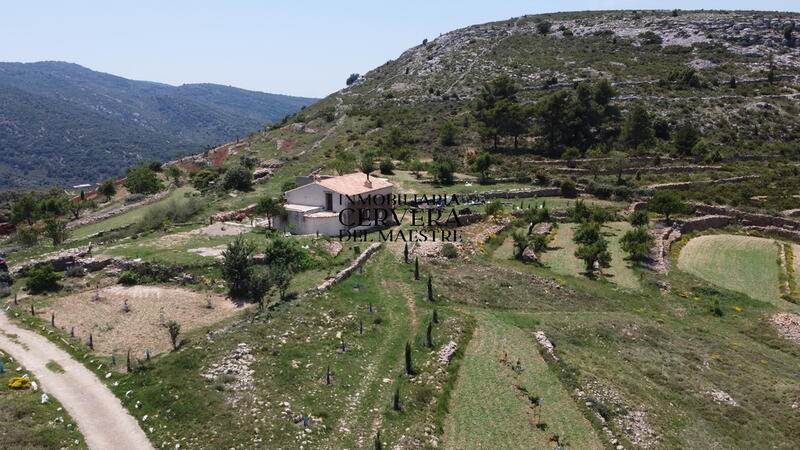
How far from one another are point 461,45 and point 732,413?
111m

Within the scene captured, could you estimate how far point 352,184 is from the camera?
144 feet

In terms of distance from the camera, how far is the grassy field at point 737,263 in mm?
34750

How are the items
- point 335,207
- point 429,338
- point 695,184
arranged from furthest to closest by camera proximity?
1. point 695,184
2. point 335,207
3. point 429,338

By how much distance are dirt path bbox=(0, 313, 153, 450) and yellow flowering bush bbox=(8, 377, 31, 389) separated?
0.47m

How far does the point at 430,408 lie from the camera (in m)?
18.8

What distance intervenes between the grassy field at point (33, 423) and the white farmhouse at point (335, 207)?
2326cm

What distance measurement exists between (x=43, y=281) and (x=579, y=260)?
34.6m

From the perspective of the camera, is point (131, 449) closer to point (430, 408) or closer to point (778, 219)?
point (430, 408)

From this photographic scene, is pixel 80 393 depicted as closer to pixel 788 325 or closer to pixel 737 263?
pixel 788 325

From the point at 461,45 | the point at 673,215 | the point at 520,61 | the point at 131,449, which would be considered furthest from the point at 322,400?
the point at 461,45

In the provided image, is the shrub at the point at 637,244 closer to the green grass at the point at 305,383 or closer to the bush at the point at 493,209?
the bush at the point at 493,209

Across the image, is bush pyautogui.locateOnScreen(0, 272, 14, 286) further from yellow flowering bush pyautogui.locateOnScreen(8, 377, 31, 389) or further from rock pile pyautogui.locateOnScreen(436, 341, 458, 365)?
rock pile pyautogui.locateOnScreen(436, 341, 458, 365)

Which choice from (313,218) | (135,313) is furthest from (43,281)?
(313,218)

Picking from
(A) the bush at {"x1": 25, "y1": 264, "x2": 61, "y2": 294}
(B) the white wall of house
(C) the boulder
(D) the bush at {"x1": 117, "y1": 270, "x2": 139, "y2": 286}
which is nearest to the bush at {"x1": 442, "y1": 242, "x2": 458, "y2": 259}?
(C) the boulder
